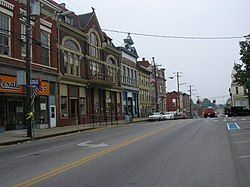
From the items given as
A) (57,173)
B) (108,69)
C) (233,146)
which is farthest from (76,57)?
(57,173)

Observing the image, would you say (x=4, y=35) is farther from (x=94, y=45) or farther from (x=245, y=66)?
(x=245, y=66)

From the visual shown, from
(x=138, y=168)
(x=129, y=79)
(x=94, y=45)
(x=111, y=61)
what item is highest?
(x=94, y=45)

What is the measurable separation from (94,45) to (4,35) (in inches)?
798

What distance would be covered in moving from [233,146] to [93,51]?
115 ft

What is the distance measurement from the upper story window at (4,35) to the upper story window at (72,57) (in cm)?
1060

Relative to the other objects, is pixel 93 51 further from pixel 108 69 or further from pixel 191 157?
pixel 191 157

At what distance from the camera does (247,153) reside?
13.3m

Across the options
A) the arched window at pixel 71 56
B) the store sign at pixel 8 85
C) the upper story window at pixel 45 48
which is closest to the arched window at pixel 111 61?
the arched window at pixel 71 56

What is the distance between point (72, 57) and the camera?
42531 millimetres

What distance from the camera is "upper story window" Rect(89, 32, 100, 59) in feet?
157

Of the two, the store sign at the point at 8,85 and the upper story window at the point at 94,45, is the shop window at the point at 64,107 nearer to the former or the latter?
the store sign at the point at 8,85

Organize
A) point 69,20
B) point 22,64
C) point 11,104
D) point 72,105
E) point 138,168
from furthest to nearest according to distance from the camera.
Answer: point 69,20
point 72,105
point 22,64
point 11,104
point 138,168

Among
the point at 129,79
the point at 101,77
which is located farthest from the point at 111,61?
the point at 129,79

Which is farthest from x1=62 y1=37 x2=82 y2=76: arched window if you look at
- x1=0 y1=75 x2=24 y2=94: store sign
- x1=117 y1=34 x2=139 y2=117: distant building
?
x1=117 y1=34 x2=139 y2=117: distant building
